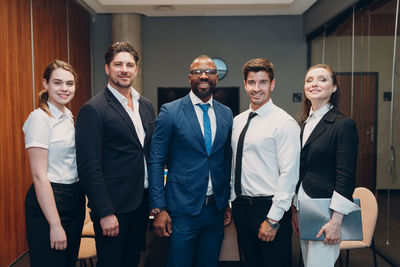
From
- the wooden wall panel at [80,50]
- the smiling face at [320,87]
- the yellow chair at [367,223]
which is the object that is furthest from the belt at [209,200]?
the wooden wall panel at [80,50]

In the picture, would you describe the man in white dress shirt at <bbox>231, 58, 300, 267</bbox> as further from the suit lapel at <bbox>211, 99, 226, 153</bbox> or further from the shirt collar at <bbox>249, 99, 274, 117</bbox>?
the suit lapel at <bbox>211, 99, 226, 153</bbox>

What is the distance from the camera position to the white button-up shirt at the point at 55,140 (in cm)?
172

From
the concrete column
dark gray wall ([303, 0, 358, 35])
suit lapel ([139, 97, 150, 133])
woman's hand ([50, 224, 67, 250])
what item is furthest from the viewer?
the concrete column

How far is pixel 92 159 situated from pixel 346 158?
4.39 feet

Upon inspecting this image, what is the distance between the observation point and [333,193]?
1.82m

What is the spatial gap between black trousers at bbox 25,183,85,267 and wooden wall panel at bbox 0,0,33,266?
1661mm

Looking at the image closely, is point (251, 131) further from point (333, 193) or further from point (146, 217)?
point (146, 217)

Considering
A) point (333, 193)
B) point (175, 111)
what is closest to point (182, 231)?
point (175, 111)

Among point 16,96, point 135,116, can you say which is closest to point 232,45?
point 16,96

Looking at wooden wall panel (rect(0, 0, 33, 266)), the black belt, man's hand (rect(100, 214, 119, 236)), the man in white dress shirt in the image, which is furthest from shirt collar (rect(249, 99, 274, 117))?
wooden wall panel (rect(0, 0, 33, 266))

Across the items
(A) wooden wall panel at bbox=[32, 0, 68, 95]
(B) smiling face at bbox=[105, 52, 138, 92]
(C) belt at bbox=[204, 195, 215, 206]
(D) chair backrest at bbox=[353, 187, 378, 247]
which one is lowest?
(D) chair backrest at bbox=[353, 187, 378, 247]

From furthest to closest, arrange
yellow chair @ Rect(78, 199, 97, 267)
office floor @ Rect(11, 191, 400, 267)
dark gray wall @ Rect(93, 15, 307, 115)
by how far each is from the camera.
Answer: dark gray wall @ Rect(93, 15, 307, 115)
office floor @ Rect(11, 191, 400, 267)
yellow chair @ Rect(78, 199, 97, 267)

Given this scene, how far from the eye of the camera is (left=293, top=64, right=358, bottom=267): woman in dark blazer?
179 centimetres

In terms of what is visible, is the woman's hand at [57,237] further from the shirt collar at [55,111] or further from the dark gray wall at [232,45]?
the dark gray wall at [232,45]
